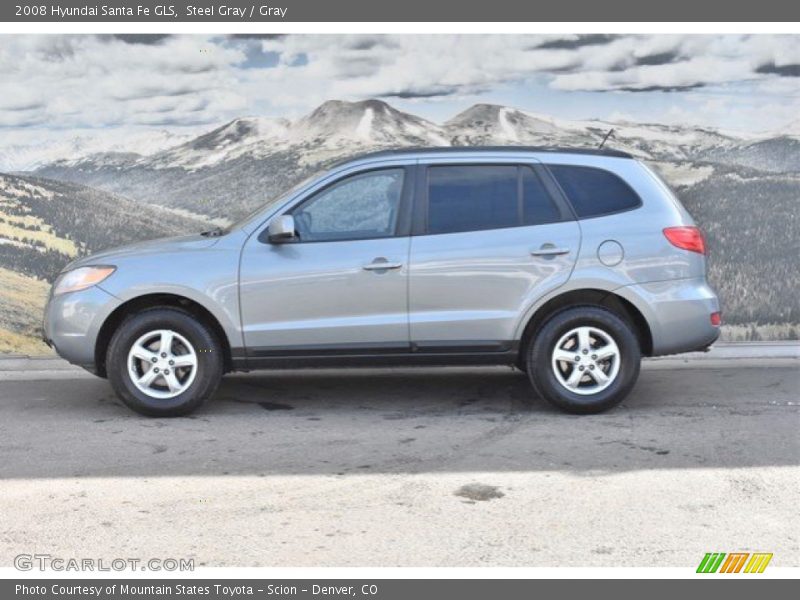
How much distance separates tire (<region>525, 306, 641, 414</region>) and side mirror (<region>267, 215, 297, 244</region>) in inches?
68.5

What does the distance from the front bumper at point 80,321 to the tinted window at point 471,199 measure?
218 cm

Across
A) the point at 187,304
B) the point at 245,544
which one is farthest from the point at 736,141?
the point at 245,544

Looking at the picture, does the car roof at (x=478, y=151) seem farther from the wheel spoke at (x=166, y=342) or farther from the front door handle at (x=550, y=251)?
the wheel spoke at (x=166, y=342)

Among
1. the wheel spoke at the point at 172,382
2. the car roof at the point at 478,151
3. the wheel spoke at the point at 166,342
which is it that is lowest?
the wheel spoke at the point at 172,382

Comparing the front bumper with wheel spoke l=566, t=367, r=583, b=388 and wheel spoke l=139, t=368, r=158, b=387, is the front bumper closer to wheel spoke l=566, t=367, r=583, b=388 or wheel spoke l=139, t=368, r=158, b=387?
wheel spoke l=139, t=368, r=158, b=387

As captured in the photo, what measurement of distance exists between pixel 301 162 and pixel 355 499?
224 inches

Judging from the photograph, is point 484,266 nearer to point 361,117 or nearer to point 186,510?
point 186,510

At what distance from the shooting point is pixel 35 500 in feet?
20.0

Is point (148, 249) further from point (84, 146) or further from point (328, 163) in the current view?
point (328, 163)

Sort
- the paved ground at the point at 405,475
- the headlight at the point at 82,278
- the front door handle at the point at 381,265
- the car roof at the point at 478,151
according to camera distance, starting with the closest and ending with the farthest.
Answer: the paved ground at the point at 405,475
the front door handle at the point at 381,265
the headlight at the point at 82,278
the car roof at the point at 478,151

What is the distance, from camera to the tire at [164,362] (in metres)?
7.77

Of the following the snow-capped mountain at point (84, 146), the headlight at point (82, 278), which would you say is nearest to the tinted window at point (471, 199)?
the headlight at point (82, 278)

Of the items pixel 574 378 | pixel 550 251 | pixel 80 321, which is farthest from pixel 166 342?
pixel 574 378

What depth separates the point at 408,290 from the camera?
25.6 feet
